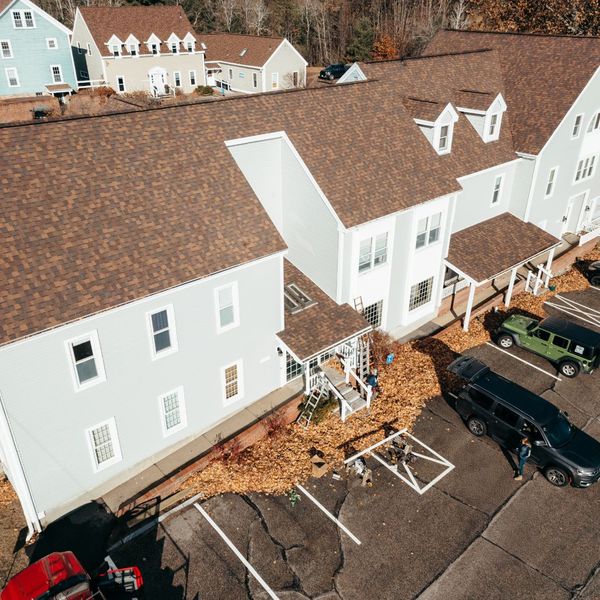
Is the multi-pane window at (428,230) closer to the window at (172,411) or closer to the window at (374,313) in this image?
the window at (374,313)

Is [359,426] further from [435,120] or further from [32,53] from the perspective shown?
[32,53]

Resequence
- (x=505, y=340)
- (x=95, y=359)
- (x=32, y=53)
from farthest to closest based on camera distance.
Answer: (x=32, y=53) < (x=505, y=340) < (x=95, y=359)

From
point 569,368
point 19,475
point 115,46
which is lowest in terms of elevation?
point 569,368

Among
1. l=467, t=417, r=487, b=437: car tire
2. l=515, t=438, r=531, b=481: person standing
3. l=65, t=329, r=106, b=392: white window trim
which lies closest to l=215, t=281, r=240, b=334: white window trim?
l=65, t=329, r=106, b=392: white window trim

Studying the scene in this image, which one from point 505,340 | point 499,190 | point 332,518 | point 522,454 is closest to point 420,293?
point 505,340

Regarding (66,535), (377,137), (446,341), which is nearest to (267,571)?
(66,535)

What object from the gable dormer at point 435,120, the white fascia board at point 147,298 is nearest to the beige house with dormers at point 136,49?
the gable dormer at point 435,120
